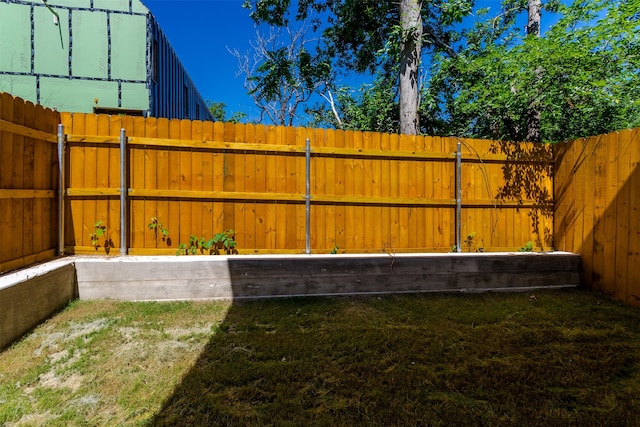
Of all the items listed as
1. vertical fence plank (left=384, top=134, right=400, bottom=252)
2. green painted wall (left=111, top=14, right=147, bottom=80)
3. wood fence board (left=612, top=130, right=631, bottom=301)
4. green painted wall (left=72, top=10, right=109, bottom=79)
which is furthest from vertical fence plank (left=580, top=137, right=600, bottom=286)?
green painted wall (left=72, top=10, right=109, bottom=79)

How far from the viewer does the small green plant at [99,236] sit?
3.90m

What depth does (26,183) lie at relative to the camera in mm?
3363

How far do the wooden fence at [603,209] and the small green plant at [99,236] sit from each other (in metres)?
6.44

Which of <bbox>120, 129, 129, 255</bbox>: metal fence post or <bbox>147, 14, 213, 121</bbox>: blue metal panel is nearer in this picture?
<bbox>120, 129, 129, 255</bbox>: metal fence post

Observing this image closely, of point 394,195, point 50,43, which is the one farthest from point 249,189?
point 50,43

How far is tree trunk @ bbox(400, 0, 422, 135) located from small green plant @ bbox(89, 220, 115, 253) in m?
5.19

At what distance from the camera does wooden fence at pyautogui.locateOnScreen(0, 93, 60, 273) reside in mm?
3047

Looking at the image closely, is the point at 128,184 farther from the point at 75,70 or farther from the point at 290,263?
the point at 75,70

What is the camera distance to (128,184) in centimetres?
397

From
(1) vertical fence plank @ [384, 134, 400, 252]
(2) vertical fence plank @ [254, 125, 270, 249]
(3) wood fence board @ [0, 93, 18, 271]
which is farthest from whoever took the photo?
(1) vertical fence plank @ [384, 134, 400, 252]

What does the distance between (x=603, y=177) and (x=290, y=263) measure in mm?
4394

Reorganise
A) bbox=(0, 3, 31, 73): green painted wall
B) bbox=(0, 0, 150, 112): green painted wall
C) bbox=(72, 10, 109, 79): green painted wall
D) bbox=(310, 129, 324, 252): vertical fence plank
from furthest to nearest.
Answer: bbox=(72, 10, 109, 79): green painted wall, bbox=(0, 0, 150, 112): green painted wall, bbox=(0, 3, 31, 73): green painted wall, bbox=(310, 129, 324, 252): vertical fence plank

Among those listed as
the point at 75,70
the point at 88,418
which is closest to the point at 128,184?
the point at 88,418

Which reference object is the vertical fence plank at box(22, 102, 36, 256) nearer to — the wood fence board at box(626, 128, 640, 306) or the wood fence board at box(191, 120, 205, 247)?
the wood fence board at box(191, 120, 205, 247)
